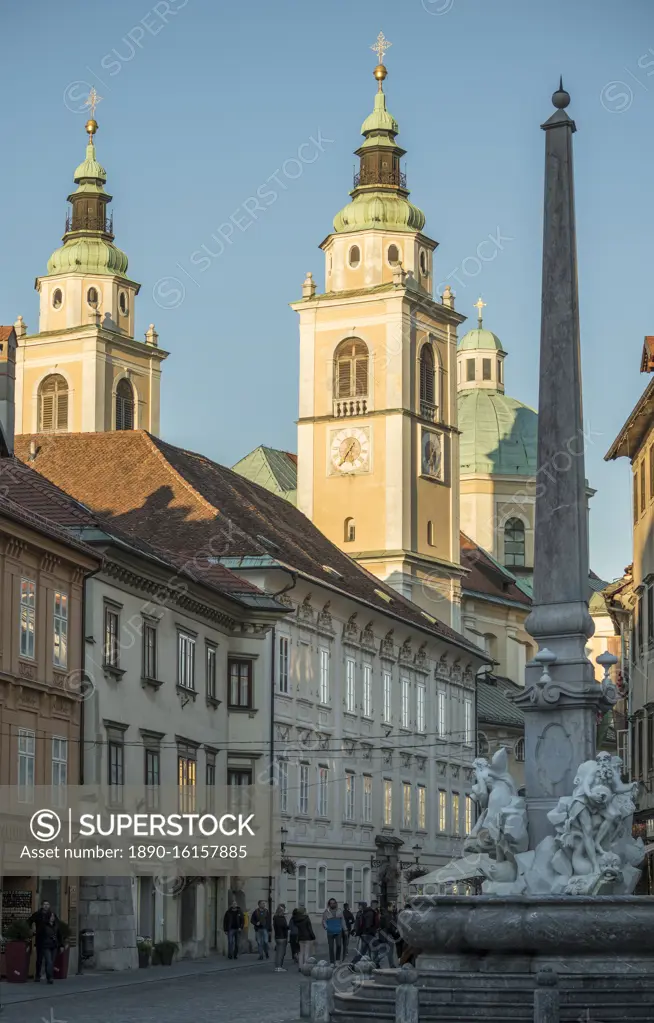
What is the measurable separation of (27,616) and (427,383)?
50.3m

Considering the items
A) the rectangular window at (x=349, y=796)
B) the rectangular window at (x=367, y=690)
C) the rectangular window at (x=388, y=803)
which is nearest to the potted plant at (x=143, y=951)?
the rectangular window at (x=349, y=796)

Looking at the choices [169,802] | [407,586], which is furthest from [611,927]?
[407,586]

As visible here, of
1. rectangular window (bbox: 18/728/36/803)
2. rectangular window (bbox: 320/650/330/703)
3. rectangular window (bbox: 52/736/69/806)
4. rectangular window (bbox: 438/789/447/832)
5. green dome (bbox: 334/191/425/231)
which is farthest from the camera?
green dome (bbox: 334/191/425/231)

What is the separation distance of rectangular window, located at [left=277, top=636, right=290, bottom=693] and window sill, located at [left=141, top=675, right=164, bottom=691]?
8.04 meters

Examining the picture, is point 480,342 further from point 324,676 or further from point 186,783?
point 186,783

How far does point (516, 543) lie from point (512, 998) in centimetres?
9163

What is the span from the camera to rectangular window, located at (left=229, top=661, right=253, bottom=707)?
51000 mm

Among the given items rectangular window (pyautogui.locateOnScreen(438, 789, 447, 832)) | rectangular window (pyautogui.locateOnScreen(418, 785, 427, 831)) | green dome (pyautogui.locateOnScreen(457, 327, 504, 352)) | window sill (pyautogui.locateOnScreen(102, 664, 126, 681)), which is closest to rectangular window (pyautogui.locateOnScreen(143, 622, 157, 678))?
window sill (pyautogui.locateOnScreen(102, 664, 126, 681))

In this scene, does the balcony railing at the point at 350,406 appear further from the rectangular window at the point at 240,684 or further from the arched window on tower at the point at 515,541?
the rectangular window at the point at 240,684

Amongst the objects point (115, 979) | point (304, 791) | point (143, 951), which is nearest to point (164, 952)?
point (143, 951)

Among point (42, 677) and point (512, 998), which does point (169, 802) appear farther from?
point (512, 998)

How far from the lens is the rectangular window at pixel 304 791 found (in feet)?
177

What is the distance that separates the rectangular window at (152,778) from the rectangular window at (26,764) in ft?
19.2

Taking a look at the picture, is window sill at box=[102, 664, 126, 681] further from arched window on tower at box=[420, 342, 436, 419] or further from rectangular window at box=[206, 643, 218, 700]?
arched window on tower at box=[420, 342, 436, 419]
